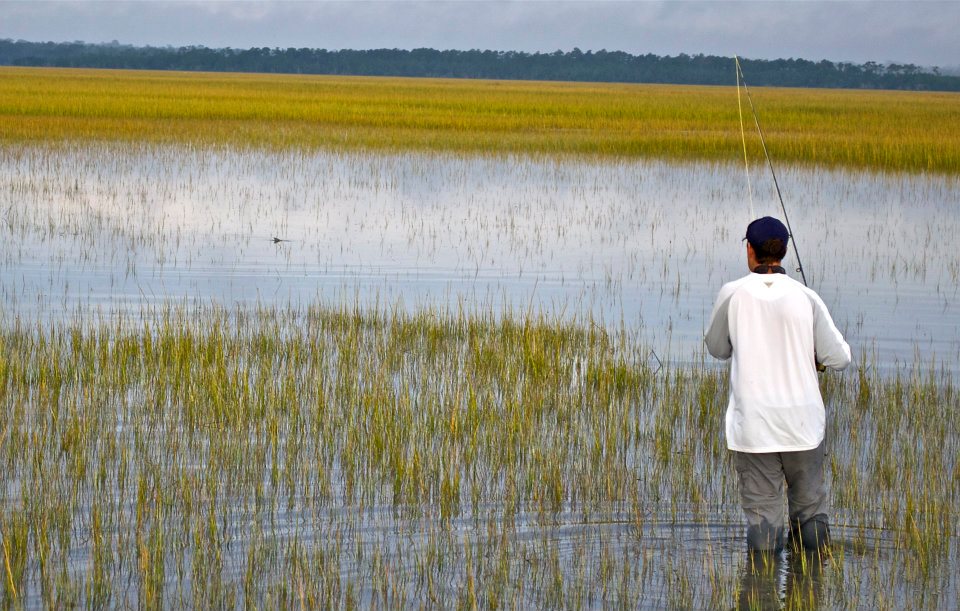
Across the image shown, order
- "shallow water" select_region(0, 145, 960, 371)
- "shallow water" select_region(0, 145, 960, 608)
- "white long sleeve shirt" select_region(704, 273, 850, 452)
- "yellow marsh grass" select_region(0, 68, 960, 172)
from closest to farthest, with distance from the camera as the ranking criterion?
"white long sleeve shirt" select_region(704, 273, 850, 452)
"shallow water" select_region(0, 145, 960, 608)
"shallow water" select_region(0, 145, 960, 371)
"yellow marsh grass" select_region(0, 68, 960, 172)

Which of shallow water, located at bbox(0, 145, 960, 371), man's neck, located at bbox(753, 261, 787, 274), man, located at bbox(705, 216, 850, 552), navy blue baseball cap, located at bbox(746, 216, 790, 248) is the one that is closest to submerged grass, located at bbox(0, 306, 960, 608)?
man, located at bbox(705, 216, 850, 552)

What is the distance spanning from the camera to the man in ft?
14.3

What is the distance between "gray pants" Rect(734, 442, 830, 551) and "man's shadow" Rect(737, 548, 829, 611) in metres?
0.07

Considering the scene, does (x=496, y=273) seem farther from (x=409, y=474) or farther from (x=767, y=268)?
(x=767, y=268)

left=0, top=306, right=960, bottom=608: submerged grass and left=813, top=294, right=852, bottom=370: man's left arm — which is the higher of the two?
left=813, top=294, right=852, bottom=370: man's left arm

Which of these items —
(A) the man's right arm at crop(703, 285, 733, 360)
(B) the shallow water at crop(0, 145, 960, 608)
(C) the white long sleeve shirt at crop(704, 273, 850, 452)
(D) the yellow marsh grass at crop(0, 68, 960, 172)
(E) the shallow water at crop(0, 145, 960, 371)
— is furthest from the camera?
(D) the yellow marsh grass at crop(0, 68, 960, 172)

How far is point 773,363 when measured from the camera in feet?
14.4

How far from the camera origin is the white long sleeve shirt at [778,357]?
4.36 m

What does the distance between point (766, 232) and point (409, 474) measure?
2.01 meters

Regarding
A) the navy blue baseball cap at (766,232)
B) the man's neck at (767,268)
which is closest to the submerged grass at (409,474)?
the man's neck at (767,268)

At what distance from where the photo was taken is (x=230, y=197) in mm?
16703

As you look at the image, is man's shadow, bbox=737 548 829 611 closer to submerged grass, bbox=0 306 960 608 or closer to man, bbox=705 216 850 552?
submerged grass, bbox=0 306 960 608

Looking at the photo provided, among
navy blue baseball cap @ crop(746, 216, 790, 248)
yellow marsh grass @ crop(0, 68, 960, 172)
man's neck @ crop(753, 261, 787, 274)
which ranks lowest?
man's neck @ crop(753, 261, 787, 274)

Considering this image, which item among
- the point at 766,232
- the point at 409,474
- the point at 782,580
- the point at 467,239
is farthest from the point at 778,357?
the point at 467,239
